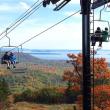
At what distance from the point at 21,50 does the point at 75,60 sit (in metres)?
56.9

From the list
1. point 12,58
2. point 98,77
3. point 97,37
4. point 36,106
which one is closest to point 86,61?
point 97,37

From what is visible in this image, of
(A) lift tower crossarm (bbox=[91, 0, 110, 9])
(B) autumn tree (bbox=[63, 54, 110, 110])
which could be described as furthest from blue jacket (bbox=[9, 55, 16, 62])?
(B) autumn tree (bbox=[63, 54, 110, 110])

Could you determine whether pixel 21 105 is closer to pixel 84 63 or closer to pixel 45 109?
pixel 45 109

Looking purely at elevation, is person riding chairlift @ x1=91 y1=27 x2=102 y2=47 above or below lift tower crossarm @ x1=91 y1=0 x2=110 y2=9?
below

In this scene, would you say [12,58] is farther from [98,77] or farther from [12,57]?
[98,77]

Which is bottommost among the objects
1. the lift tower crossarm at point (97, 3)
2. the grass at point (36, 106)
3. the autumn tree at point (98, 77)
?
the grass at point (36, 106)

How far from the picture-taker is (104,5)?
19.3m

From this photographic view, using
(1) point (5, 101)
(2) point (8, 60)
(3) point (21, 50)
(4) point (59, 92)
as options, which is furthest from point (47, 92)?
(3) point (21, 50)

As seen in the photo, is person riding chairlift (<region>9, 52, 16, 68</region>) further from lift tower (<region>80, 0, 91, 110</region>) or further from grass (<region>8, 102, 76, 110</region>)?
grass (<region>8, 102, 76, 110</region>)

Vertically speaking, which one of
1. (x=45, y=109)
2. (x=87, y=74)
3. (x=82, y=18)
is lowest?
(x=45, y=109)

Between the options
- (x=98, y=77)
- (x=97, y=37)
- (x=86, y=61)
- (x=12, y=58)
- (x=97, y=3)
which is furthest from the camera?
(x=98, y=77)

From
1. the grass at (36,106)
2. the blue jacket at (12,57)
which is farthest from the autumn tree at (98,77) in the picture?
the blue jacket at (12,57)

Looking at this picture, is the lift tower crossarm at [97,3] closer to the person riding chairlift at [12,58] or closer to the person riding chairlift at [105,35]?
the person riding chairlift at [105,35]

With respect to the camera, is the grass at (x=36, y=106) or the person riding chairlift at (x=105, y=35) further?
the grass at (x=36, y=106)
